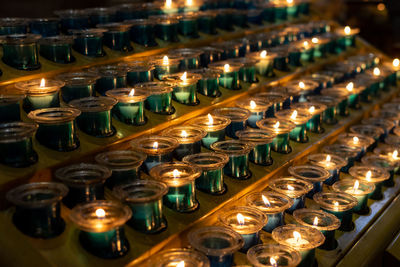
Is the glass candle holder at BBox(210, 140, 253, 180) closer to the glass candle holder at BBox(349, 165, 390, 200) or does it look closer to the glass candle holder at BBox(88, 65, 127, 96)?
the glass candle holder at BBox(88, 65, 127, 96)

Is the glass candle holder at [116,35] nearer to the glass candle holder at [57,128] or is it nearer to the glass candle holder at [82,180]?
the glass candle holder at [57,128]

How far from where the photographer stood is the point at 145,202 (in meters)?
1.22

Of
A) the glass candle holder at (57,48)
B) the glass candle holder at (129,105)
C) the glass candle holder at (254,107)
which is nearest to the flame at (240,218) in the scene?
the glass candle holder at (129,105)

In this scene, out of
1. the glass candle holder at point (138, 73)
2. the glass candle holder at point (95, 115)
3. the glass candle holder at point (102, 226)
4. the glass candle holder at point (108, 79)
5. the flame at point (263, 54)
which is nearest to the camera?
the glass candle holder at point (102, 226)

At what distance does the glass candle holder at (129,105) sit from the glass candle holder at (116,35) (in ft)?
1.15

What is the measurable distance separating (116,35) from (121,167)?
756 millimetres

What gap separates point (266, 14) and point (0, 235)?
2.28 metres

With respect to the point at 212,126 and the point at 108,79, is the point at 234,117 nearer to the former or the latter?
the point at 212,126

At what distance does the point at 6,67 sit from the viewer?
1591 millimetres

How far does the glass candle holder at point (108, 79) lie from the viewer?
1.67m

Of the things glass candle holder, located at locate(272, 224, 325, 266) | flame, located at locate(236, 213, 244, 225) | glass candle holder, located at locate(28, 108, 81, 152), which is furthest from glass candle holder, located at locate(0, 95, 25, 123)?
glass candle holder, located at locate(272, 224, 325, 266)

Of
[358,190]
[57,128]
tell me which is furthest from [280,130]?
[57,128]

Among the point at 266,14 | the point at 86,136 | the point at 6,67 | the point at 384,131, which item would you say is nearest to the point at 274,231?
the point at 86,136

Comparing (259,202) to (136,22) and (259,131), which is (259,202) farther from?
(136,22)
